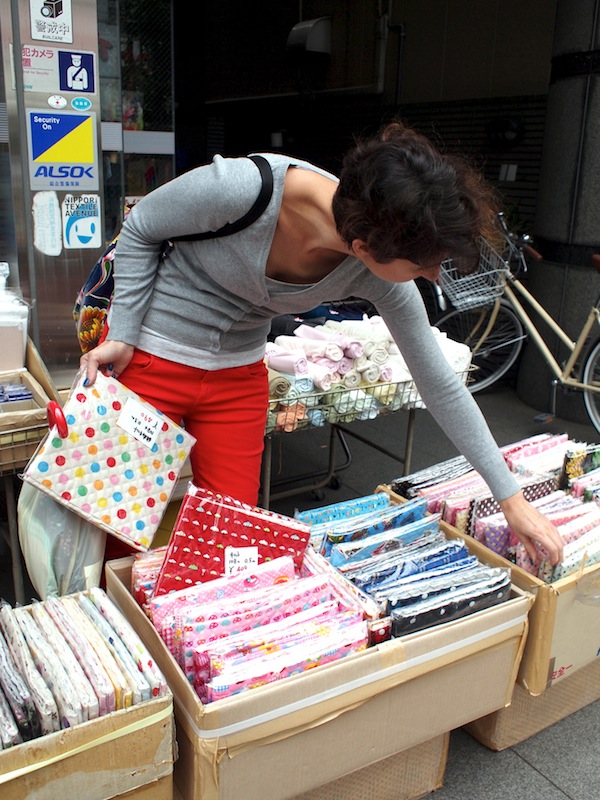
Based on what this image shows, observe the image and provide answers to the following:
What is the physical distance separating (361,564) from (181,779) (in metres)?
0.73

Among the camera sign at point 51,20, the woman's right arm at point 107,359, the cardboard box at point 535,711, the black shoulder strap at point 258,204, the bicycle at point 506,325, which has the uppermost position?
the camera sign at point 51,20

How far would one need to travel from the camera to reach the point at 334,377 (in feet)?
10.2

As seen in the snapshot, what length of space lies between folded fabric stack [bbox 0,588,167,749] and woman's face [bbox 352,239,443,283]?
985 millimetres

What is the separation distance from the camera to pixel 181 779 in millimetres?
1630

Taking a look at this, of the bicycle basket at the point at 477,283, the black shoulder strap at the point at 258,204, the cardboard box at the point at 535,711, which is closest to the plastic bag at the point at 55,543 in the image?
the black shoulder strap at the point at 258,204

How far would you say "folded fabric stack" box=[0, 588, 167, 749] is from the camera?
141 cm

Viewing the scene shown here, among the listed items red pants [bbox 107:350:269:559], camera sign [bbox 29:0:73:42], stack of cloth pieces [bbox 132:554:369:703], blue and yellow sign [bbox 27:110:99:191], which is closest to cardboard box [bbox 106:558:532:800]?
stack of cloth pieces [bbox 132:554:369:703]

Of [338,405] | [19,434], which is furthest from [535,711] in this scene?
[19,434]

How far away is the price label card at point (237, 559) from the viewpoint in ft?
6.38

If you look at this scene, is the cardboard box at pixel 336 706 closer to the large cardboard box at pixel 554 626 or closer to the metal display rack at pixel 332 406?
the large cardboard box at pixel 554 626

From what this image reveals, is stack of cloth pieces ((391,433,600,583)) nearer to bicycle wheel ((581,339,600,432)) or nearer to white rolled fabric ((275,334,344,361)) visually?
white rolled fabric ((275,334,344,361))

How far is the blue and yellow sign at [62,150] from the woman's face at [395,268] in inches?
105

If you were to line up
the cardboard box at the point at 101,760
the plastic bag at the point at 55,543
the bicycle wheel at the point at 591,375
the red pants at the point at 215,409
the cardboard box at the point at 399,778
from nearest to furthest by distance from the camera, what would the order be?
the cardboard box at the point at 101,760 → the cardboard box at the point at 399,778 → the plastic bag at the point at 55,543 → the red pants at the point at 215,409 → the bicycle wheel at the point at 591,375

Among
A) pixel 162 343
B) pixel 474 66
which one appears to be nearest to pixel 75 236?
pixel 162 343
